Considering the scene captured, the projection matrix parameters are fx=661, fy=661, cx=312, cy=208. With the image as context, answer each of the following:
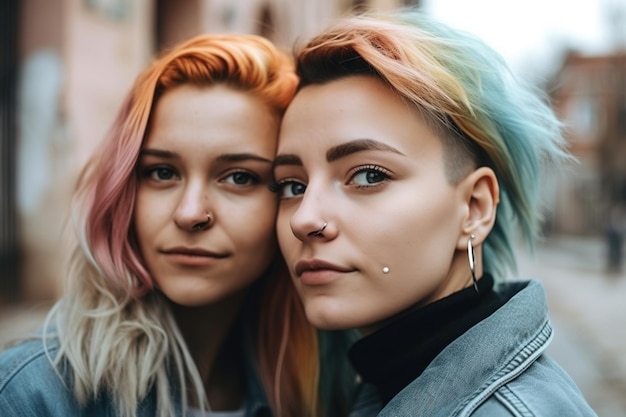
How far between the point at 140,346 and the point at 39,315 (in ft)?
14.1

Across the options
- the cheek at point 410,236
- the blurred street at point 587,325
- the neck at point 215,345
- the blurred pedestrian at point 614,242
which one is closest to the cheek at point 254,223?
the neck at point 215,345

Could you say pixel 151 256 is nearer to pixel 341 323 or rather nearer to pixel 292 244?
pixel 292 244

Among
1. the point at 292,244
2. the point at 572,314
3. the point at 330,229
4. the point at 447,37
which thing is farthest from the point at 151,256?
the point at 572,314

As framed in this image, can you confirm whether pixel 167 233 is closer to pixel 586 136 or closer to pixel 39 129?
pixel 39 129

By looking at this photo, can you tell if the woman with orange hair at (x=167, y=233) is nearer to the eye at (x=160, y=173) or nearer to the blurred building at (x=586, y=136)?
the eye at (x=160, y=173)

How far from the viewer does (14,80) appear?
6004mm

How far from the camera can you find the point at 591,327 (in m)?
10.3

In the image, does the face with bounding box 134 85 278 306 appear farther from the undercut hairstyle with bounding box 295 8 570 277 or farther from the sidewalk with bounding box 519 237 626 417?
the sidewalk with bounding box 519 237 626 417

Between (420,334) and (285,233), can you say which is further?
(285,233)

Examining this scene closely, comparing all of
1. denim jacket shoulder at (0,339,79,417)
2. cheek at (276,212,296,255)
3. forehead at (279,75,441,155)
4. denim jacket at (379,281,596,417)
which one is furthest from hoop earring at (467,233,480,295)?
denim jacket shoulder at (0,339,79,417)

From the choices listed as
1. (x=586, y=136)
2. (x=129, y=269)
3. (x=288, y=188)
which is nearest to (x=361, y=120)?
(x=288, y=188)

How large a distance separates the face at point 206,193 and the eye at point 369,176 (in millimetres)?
403

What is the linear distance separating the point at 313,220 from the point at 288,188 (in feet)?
1.02

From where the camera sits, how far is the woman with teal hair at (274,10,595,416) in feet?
5.66
